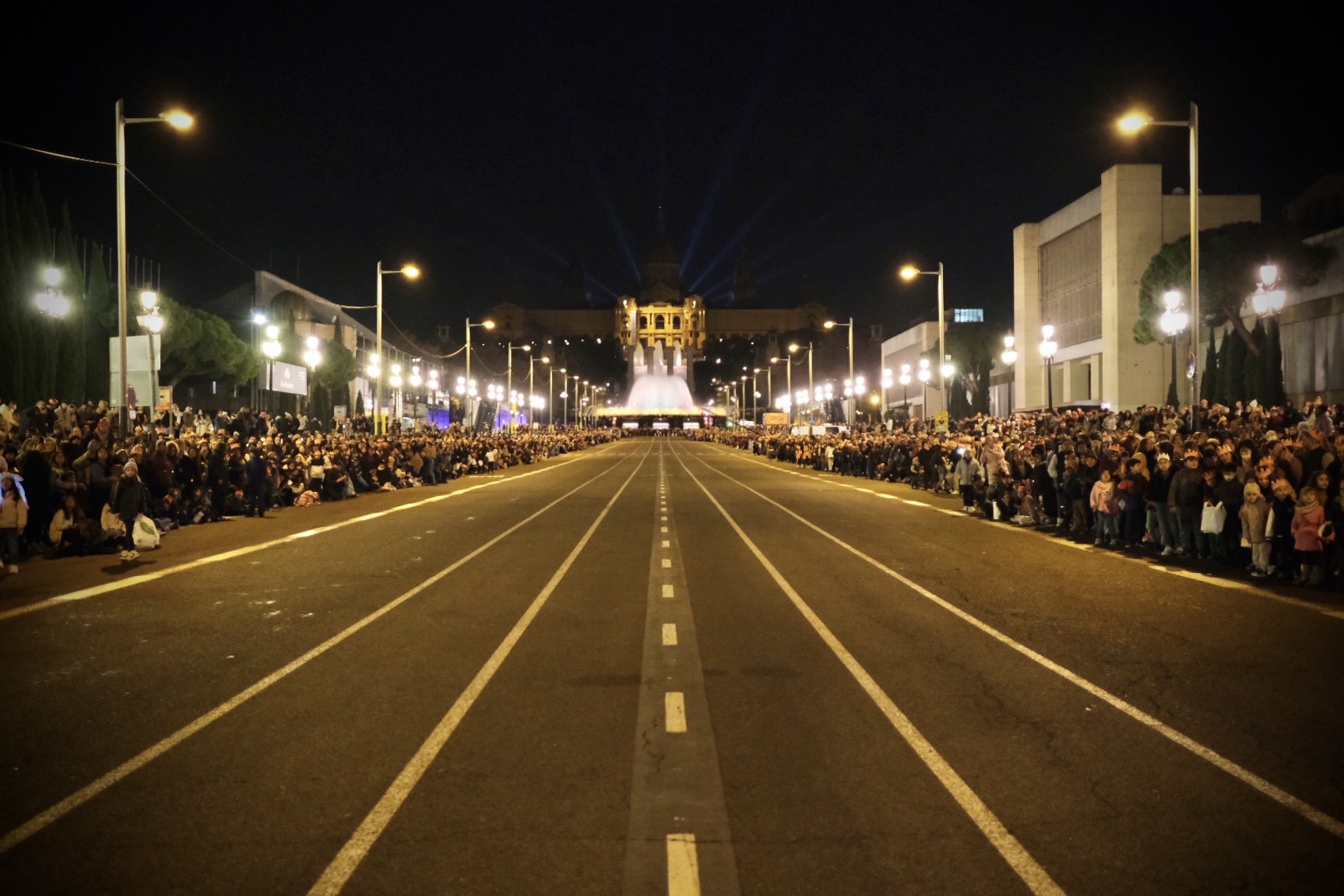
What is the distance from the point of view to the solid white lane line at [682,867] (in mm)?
4887

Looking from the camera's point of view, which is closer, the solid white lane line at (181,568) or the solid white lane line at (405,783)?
the solid white lane line at (405,783)

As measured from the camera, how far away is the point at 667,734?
24.4 feet

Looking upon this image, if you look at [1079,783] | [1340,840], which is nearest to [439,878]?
[1079,783]

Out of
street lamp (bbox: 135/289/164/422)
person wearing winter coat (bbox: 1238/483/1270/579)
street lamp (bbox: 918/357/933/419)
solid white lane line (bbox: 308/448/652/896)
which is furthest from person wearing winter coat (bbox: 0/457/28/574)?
street lamp (bbox: 918/357/933/419)

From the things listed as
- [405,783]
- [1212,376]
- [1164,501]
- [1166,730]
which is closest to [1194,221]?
[1164,501]

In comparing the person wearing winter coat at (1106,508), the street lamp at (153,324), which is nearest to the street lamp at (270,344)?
the street lamp at (153,324)

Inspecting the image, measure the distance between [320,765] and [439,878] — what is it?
2.01 m

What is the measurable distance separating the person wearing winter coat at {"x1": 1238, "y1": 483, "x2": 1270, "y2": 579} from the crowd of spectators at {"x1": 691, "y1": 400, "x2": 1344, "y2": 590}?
1 centimetres

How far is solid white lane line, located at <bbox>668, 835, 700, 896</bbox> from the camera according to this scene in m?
4.89

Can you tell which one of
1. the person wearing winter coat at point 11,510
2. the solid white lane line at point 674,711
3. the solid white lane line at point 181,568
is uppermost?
the person wearing winter coat at point 11,510

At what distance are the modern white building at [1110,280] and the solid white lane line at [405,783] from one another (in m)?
53.2

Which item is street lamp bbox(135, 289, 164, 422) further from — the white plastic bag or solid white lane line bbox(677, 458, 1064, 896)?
solid white lane line bbox(677, 458, 1064, 896)

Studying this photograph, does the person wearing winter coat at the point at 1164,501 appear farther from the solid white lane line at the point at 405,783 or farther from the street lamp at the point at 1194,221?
the solid white lane line at the point at 405,783

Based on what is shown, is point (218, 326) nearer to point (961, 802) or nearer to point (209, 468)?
point (209, 468)
